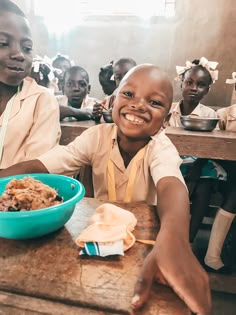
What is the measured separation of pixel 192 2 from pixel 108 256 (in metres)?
4.28

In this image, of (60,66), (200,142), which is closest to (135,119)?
(200,142)

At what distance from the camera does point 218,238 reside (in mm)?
2119

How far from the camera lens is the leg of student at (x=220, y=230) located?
82.4 inches

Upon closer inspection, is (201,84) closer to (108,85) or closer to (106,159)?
(108,85)

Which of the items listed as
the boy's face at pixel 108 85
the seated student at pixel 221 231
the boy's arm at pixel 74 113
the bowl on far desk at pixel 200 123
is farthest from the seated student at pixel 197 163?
the boy's face at pixel 108 85

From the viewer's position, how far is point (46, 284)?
527mm

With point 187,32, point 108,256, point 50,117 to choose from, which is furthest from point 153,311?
point 187,32

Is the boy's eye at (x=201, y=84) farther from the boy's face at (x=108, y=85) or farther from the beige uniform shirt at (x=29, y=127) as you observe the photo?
the beige uniform shirt at (x=29, y=127)

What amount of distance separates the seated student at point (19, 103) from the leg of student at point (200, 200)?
4.47ft

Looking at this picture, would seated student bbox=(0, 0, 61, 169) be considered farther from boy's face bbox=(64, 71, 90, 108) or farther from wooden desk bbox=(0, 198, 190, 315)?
boy's face bbox=(64, 71, 90, 108)

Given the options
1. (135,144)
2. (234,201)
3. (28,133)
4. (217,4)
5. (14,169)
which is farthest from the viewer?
(217,4)

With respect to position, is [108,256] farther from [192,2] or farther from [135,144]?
[192,2]

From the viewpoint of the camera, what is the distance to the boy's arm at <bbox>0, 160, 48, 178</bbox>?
0.99m

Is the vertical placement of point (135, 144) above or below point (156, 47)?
below
